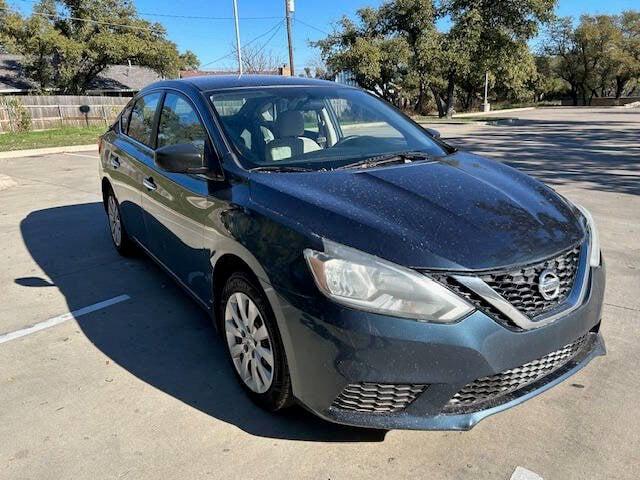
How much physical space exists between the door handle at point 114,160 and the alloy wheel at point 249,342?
256 cm

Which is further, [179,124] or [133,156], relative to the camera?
[133,156]

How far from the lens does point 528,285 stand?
7.16ft

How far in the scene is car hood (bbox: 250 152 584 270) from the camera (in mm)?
2151

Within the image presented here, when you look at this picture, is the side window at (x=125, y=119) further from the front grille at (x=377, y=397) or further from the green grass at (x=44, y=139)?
the green grass at (x=44, y=139)

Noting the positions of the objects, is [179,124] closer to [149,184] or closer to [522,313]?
[149,184]

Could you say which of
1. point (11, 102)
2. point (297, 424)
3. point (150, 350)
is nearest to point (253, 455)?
point (297, 424)

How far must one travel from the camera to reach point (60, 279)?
4.82m

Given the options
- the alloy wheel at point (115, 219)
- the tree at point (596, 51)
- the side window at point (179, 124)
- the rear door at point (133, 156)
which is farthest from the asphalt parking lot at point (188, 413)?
the tree at point (596, 51)

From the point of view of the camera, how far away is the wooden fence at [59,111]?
24.3 m

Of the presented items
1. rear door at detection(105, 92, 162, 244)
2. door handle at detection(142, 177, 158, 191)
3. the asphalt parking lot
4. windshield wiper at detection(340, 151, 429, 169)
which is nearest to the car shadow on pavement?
the asphalt parking lot

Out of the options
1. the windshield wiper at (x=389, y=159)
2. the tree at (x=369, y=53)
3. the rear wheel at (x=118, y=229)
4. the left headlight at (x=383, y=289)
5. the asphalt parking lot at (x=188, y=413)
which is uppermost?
the tree at (x=369, y=53)

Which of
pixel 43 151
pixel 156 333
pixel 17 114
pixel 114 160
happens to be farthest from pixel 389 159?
pixel 17 114

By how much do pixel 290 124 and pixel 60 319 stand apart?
227 cm

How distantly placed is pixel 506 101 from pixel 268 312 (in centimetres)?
6796
